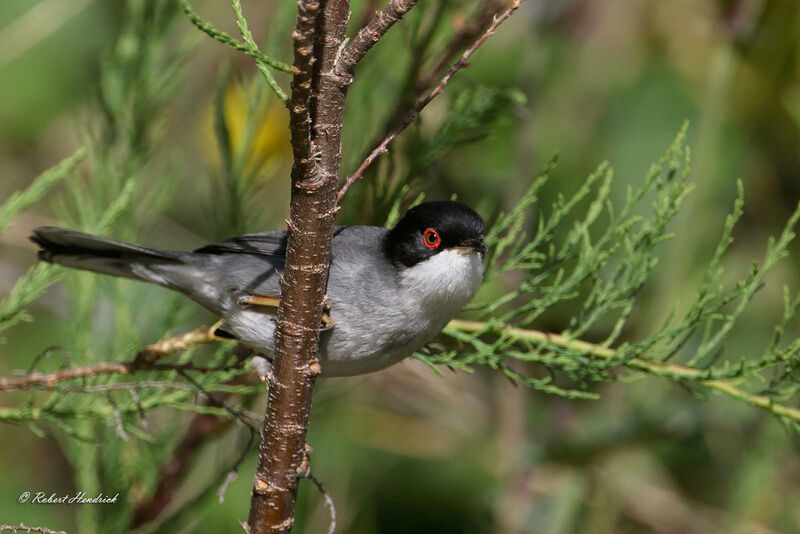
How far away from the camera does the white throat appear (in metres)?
2.40

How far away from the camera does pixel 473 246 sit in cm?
243

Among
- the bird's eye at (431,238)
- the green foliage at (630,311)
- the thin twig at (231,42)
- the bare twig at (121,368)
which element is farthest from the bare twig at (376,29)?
the bird's eye at (431,238)

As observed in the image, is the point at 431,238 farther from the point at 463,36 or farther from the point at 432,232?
the point at 463,36

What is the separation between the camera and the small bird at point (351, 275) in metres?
2.39

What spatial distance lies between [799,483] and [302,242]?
10.3 ft

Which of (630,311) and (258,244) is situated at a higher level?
(630,311)

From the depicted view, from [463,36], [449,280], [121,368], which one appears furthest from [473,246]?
[121,368]

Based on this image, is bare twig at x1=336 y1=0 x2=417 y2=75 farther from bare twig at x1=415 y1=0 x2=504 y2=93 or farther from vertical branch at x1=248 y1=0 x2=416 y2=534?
bare twig at x1=415 y1=0 x2=504 y2=93

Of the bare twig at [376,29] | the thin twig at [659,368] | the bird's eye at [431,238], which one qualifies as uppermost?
the bare twig at [376,29]

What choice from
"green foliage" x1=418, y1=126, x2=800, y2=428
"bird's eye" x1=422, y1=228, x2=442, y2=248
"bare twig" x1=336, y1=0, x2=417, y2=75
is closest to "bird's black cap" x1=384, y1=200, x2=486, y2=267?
"bird's eye" x1=422, y1=228, x2=442, y2=248

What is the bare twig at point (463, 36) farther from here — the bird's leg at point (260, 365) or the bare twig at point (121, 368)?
the bare twig at point (121, 368)

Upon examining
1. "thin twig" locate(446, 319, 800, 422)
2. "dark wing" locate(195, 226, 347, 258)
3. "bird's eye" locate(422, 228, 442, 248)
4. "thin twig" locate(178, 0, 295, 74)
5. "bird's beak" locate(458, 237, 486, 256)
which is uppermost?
"thin twig" locate(178, 0, 295, 74)

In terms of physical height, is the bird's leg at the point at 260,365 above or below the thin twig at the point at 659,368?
below

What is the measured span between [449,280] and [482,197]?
1.35 metres
